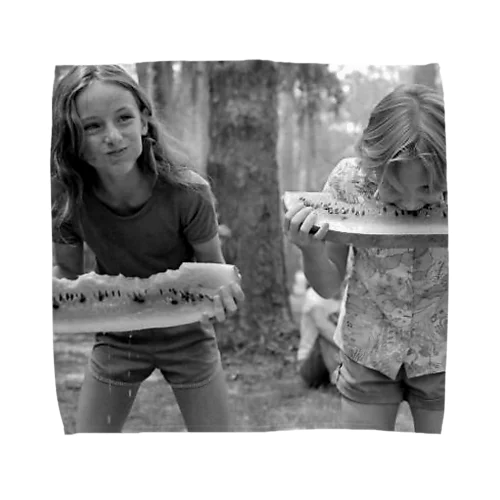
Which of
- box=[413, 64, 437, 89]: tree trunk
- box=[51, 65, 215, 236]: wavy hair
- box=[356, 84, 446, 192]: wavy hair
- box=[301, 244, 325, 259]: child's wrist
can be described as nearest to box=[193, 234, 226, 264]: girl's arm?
box=[51, 65, 215, 236]: wavy hair

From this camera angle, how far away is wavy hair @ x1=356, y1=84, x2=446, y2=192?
11.3 feet

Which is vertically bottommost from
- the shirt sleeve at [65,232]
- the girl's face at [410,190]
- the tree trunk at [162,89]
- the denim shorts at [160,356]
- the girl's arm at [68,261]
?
the denim shorts at [160,356]

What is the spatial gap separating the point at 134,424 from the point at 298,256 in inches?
25.4

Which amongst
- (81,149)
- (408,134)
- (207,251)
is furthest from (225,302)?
(408,134)

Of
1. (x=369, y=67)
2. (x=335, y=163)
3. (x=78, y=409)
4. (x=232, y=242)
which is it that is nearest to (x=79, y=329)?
(x=78, y=409)

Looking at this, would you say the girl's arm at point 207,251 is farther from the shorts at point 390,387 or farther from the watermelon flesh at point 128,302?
the shorts at point 390,387

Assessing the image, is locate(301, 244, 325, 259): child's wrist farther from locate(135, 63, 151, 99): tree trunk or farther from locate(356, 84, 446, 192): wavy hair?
locate(135, 63, 151, 99): tree trunk

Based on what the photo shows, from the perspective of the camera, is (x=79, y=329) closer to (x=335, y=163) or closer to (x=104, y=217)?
(x=104, y=217)

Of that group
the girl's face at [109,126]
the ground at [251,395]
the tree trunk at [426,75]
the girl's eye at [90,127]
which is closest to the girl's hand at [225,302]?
the ground at [251,395]

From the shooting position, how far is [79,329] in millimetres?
3529

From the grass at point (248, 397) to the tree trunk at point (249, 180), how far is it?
0.27ft

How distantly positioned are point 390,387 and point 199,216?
0.70 meters

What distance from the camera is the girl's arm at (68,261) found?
3525mm

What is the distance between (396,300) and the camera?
3500mm
